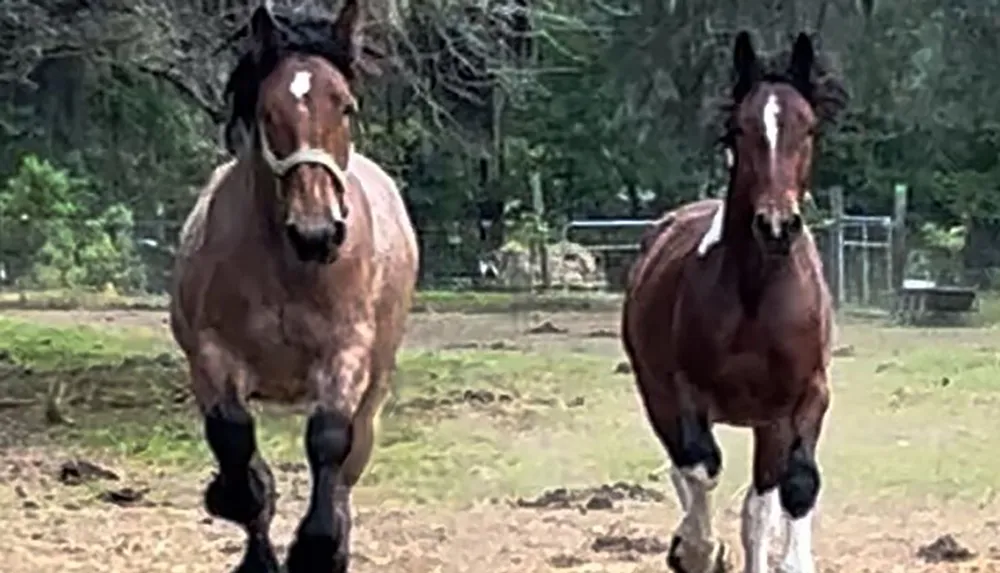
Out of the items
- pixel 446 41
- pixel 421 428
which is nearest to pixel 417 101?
pixel 446 41

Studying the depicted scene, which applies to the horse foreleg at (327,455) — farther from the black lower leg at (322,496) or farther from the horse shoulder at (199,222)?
the horse shoulder at (199,222)

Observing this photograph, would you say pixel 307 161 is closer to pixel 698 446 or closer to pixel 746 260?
pixel 746 260

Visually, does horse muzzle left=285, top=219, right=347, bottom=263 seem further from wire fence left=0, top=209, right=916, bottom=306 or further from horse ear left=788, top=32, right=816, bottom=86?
wire fence left=0, top=209, right=916, bottom=306

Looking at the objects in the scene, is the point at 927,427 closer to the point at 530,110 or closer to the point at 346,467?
the point at 346,467

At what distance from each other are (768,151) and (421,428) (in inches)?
299

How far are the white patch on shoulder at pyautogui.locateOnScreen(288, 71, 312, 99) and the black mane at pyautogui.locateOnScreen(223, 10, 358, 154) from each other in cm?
15

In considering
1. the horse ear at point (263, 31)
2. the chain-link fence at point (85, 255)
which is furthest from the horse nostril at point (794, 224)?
the chain-link fence at point (85, 255)

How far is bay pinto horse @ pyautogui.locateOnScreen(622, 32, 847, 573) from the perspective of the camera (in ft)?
23.5

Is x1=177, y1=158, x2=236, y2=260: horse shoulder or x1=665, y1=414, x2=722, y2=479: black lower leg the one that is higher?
x1=177, y1=158, x2=236, y2=260: horse shoulder

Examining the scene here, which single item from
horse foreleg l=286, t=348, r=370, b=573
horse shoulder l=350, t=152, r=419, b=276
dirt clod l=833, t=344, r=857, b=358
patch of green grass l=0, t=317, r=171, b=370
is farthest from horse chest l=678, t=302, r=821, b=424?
dirt clod l=833, t=344, r=857, b=358

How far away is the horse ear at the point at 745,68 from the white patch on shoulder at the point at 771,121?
23 centimetres

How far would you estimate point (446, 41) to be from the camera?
15602 millimetres

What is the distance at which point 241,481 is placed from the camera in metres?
6.76

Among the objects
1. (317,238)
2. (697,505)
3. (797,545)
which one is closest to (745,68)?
(697,505)
